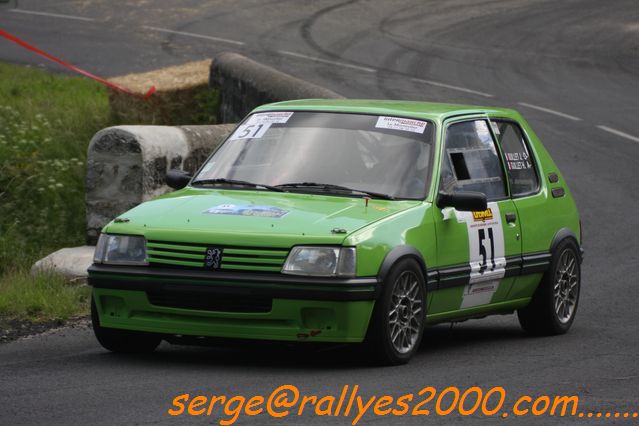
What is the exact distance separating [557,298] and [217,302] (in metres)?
3.17

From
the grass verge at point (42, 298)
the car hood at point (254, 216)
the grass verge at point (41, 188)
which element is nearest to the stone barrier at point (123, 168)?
the grass verge at point (41, 188)

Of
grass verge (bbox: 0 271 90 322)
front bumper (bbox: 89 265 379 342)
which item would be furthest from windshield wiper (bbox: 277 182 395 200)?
grass verge (bbox: 0 271 90 322)

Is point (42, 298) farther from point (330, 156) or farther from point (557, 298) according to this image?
point (557, 298)

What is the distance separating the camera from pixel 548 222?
34.8ft

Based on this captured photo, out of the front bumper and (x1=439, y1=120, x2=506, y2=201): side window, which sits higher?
(x1=439, y1=120, x2=506, y2=201): side window

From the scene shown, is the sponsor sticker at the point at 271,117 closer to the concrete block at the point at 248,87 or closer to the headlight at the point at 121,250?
the headlight at the point at 121,250

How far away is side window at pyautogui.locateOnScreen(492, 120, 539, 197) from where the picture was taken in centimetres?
1050

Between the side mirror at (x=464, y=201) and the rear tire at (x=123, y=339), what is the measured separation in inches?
72.8

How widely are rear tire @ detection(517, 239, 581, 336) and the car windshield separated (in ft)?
5.10

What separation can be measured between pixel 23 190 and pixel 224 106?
2533mm

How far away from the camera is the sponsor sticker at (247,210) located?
8.71m

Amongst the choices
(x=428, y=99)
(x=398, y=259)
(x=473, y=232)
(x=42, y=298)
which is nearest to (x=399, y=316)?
(x=398, y=259)

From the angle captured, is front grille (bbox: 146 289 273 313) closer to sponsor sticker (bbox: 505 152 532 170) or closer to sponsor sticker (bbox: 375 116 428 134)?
sponsor sticker (bbox: 375 116 428 134)

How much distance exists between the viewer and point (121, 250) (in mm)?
8750
